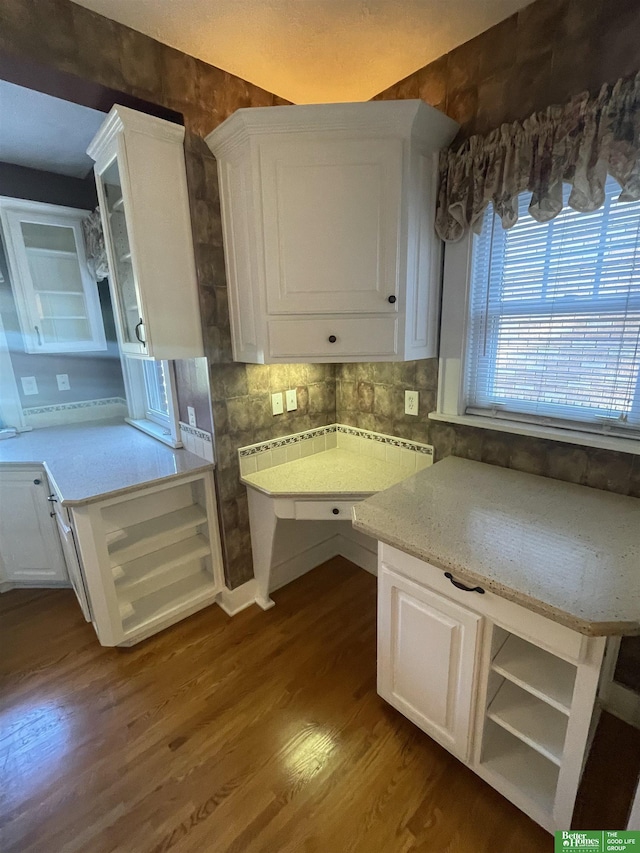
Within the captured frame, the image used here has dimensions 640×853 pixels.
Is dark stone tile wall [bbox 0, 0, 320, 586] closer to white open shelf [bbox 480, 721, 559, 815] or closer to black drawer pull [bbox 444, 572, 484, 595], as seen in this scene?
black drawer pull [bbox 444, 572, 484, 595]

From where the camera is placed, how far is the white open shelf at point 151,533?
1.92 meters

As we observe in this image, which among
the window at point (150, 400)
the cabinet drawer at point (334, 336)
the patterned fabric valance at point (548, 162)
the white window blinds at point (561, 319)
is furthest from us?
the window at point (150, 400)

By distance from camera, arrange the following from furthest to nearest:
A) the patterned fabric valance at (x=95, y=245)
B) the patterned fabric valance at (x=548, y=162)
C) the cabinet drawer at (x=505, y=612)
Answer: the patterned fabric valance at (x=95, y=245) → the patterned fabric valance at (x=548, y=162) → the cabinet drawer at (x=505, y=612)

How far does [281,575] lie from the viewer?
2.33 metres

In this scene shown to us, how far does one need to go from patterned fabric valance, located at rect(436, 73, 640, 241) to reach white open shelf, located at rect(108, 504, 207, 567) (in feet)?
6.13

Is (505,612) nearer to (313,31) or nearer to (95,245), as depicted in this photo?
(313,31)

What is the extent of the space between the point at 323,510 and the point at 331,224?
1.22 meters

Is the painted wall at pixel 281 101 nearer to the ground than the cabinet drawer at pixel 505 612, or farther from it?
farther from it

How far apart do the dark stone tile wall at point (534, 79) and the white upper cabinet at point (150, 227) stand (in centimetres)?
109

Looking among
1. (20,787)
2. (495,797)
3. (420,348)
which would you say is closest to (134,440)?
(20,787)

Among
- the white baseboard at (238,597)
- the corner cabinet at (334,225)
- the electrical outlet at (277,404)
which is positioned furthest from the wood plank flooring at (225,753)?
the corner cabinet at (334,225)

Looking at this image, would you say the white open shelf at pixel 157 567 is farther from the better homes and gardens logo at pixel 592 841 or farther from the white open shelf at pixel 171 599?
the better homes and gardens logo at pixel 592 841

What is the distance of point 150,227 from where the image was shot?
1618mm

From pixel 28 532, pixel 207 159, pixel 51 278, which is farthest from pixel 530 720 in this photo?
pixel 51 278
